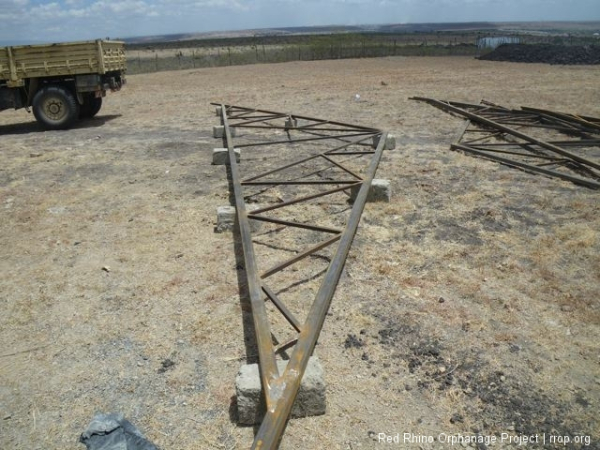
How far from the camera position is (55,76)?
11250mm

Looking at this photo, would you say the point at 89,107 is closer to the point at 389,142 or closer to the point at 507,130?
the point at 389,142

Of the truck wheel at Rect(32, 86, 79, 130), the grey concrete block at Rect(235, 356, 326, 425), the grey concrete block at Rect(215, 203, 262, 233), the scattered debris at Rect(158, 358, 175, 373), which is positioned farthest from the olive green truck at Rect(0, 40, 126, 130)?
the grey concrete block at Rect(235, 356, 326, 425)

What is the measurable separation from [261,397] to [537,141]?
7491mm

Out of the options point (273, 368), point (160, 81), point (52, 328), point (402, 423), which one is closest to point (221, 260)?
point (52, 328)

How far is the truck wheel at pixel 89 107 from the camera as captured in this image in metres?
13.0

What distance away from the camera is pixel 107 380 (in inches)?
126

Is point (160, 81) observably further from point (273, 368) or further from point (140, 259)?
point (273, 368)

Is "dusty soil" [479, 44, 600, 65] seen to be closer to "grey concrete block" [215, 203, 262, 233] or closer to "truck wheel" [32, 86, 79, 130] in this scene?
"truck wheel" [32, 86, 79, 130]

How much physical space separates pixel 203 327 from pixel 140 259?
5.14 feet

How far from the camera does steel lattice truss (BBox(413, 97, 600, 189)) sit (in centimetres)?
722

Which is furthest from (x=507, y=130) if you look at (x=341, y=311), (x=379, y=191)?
(x=341, y=311)

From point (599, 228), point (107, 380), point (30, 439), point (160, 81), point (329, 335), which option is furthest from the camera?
point (160, 81)

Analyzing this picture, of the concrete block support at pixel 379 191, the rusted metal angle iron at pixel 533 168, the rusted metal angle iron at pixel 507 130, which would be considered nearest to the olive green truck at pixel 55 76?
the concrete block support at pixel 379 191

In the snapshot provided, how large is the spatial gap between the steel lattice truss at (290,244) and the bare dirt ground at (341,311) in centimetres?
32
